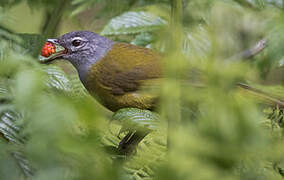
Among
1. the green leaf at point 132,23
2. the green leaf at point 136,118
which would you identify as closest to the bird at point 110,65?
the green leaf at point 132,23

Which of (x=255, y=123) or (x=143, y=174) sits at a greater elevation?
(x=255, y=123)

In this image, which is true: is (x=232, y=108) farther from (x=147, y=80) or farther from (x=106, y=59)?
(x=106, y=59)

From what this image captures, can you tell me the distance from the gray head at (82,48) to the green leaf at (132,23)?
0.41 m

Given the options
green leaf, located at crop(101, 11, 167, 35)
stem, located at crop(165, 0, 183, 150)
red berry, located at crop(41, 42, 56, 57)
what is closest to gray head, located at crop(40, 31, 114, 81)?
red berry, located at crop(41, 42, 56, 57)

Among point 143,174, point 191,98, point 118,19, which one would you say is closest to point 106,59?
point 118,19

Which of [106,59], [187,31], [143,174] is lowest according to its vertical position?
[106,59]

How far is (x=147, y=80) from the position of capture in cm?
187

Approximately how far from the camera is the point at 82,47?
2.39 metres

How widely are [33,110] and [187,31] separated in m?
1.56

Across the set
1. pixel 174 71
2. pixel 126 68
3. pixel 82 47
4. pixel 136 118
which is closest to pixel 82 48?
pixel 82 47

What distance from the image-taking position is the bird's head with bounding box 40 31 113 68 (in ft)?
7.44

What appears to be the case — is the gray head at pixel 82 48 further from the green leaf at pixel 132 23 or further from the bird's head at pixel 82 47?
the green leaf at pixel 132 23

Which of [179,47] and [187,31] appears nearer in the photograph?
[179,47]

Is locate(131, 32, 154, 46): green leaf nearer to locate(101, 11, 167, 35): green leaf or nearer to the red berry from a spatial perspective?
locate(101, 11, 167, 35): green leaf
